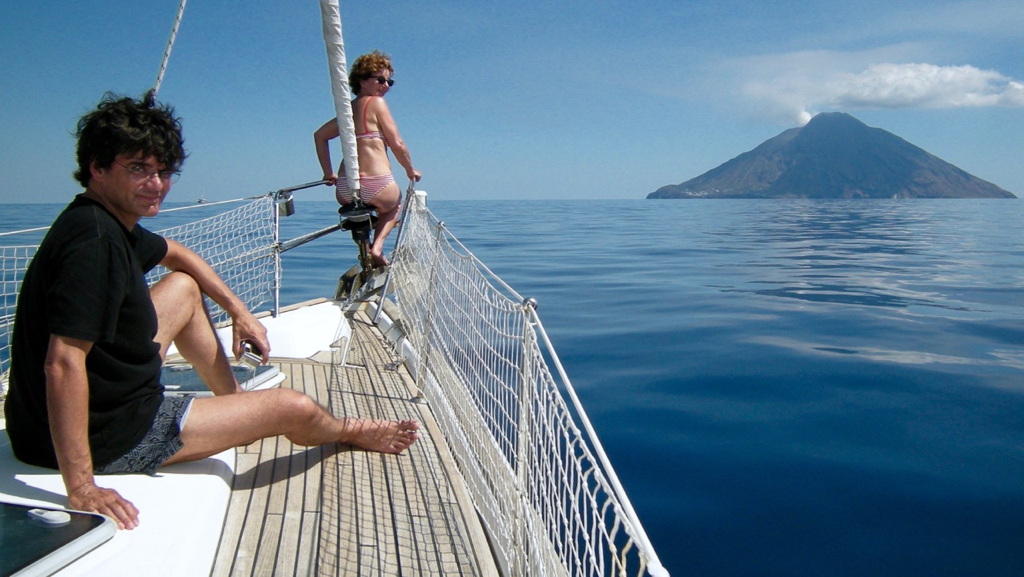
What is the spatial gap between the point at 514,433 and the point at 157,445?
1.79m

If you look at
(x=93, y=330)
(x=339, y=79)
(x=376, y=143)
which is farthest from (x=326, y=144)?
(x=93, y=330)

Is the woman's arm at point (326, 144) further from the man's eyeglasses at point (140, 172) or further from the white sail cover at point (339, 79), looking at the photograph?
the man's eyeglasses at point (140, 172)

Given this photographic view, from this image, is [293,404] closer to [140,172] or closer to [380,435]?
[380,435]

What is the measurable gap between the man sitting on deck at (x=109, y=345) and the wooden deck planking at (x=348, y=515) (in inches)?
9.3

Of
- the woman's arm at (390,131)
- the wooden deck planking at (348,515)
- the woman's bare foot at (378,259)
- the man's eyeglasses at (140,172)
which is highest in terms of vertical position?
the woman's arm at (390,131)

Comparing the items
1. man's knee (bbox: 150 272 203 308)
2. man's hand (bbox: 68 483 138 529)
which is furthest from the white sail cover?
man's hand (bbox: 68 483 138 529)

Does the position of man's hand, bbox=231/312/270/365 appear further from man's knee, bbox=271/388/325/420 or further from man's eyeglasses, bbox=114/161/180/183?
man's eyeglasses, bbox=114/161/180/183

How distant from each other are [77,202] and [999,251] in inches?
575

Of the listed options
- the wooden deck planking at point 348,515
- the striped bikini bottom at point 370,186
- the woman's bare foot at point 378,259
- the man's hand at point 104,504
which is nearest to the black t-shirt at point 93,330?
the man's hand at point 104,504

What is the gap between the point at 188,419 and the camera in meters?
1.94

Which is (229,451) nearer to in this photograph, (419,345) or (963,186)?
(419,345)

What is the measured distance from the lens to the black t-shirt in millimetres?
1533

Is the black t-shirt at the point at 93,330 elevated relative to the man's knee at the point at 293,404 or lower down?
elevated

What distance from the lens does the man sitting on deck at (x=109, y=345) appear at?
153 centimetres
